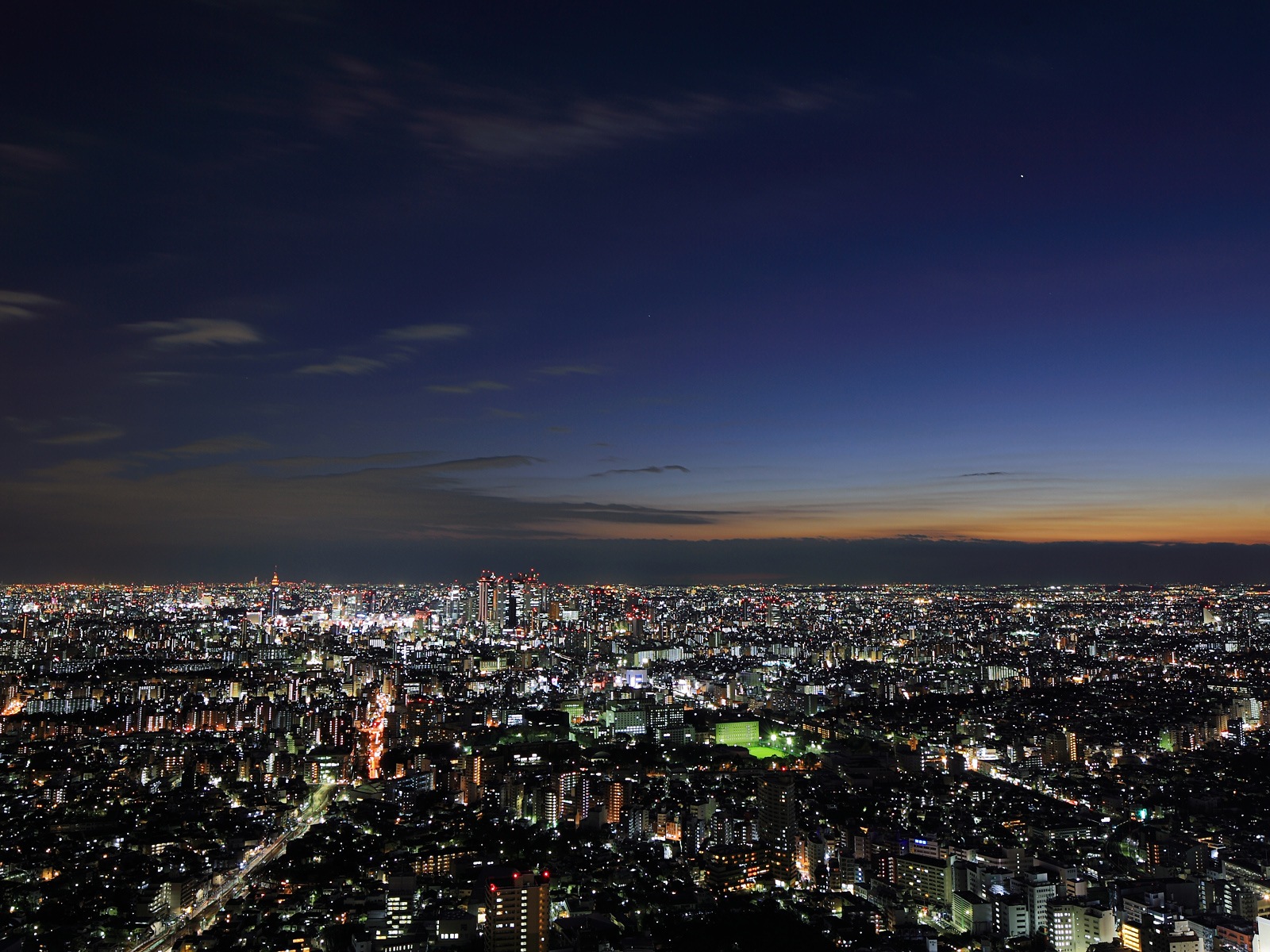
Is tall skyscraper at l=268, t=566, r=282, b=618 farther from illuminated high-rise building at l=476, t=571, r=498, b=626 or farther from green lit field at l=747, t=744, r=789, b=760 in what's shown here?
green lit field at l=747, t=744, r=789, b=760

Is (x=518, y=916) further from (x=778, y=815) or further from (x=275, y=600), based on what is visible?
(x=275, y=600)

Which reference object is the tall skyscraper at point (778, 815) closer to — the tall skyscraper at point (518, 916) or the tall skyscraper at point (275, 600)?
the tall skyscraper at point (518, 916)

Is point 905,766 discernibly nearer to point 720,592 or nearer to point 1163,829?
point 1163,829

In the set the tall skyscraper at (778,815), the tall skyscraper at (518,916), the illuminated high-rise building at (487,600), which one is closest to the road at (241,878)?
the tall skyscraper at (518,916)

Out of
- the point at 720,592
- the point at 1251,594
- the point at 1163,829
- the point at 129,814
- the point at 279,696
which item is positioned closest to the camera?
the point at 1163,829

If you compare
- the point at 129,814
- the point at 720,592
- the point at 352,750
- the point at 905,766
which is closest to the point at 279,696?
the point at 352,750

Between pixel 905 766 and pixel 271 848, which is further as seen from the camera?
pixel 905 766

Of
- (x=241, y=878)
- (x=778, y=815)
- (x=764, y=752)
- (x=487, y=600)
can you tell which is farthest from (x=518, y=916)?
(x=487, y=600)
